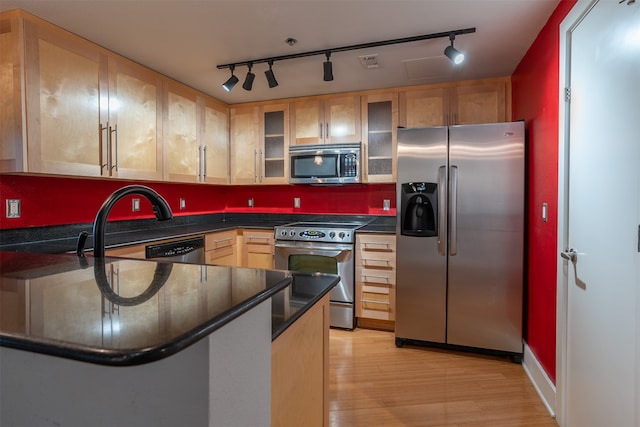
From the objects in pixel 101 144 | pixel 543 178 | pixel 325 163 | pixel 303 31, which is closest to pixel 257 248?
pixel 325 163

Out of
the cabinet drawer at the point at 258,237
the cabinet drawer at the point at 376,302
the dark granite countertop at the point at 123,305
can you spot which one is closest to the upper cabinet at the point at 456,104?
the cabinet drawer at the point at 376,302

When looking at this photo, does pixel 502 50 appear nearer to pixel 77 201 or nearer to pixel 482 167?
pixel 482 167

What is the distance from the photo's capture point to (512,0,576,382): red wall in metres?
1.95

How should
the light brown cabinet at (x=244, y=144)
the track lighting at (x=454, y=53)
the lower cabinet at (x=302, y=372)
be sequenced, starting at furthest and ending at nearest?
the light brown cabinet at (x=244, y=144) → the track lighting at (x=454, y=53) → the lower cabinet at (x=302, y=372)

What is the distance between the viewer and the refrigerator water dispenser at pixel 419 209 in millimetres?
2711

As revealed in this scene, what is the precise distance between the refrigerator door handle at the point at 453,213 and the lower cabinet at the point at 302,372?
69.6 inches

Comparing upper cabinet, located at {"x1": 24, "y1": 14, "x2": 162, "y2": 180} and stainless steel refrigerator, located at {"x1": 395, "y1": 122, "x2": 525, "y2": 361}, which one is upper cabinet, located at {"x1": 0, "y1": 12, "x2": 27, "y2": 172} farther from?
stainless steel refrigerator, located at {"x1": 395, "y1": 122, "x2": 525, "y2": 361}

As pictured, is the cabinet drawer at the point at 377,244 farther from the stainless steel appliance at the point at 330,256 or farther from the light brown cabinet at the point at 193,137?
the light brown cabinet at the point at 193,137

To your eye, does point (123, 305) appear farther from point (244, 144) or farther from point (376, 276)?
point (244, 144)

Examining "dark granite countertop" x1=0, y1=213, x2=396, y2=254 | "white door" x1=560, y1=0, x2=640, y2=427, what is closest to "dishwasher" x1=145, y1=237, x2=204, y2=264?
"dark granite countertop" x1=0, y1=213, x2=396, y2=254

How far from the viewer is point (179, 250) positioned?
9.22 feet

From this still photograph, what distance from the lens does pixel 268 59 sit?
2691mm

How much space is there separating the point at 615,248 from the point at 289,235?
2.49 meters

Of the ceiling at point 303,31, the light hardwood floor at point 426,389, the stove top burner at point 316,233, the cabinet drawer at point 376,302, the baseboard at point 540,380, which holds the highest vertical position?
the ceiling at point 303,31
